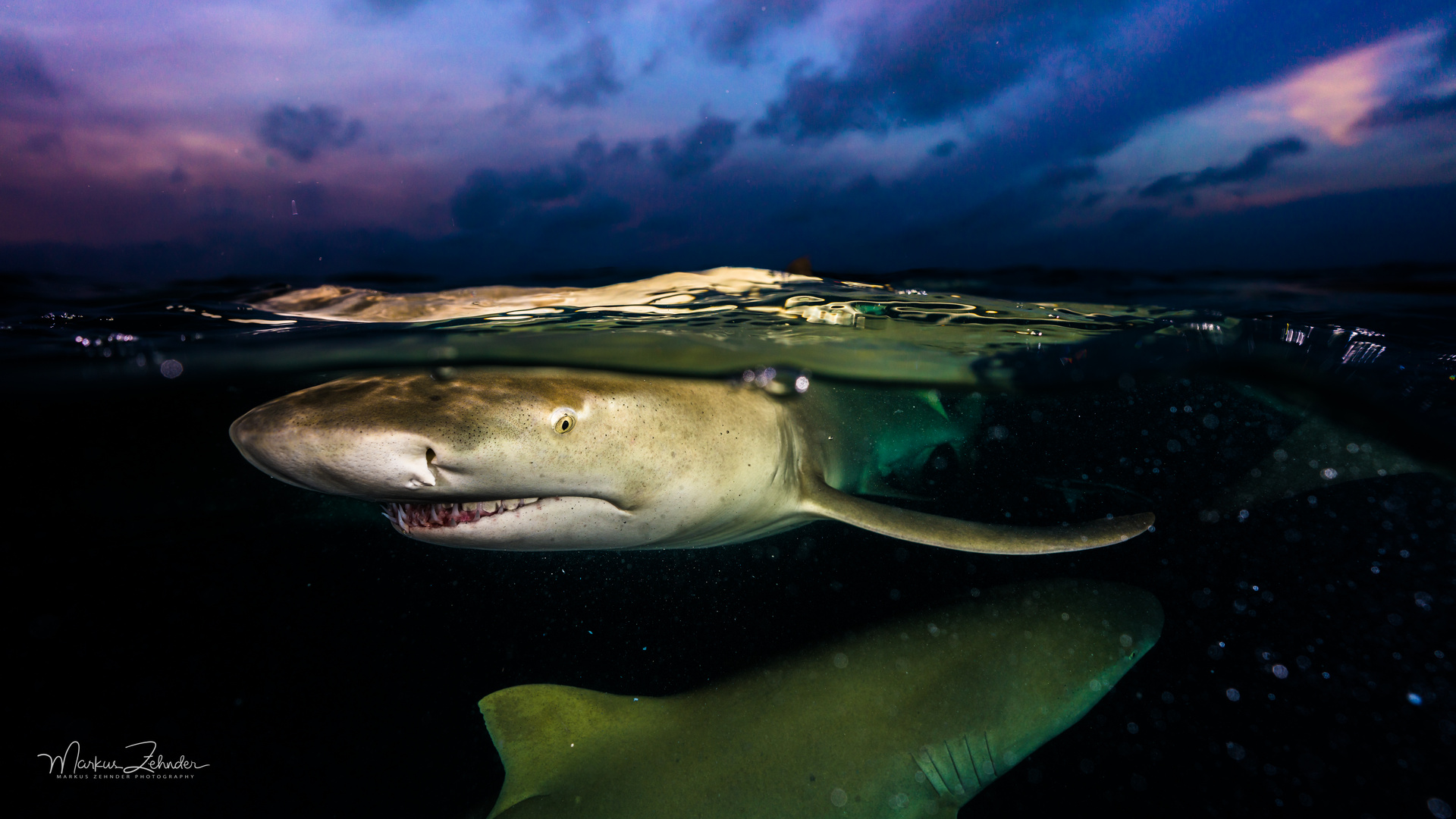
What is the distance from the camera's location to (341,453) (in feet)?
8.02

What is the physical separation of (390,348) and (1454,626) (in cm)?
1450

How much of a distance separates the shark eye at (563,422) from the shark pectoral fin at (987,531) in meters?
2.05

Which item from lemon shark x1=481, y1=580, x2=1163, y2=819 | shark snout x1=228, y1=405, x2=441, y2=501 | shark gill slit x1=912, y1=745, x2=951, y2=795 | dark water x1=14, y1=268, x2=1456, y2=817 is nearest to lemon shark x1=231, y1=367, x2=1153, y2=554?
shark snout x1=228, y1=405, x2=441, y2=501

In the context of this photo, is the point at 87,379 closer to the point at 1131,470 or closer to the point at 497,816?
the point at 497,816

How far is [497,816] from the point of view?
317 centimetres

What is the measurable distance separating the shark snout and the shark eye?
23.4 inches

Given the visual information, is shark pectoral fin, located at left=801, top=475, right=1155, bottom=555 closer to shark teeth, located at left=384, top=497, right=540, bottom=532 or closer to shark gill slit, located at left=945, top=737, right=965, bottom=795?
shark gill slit, located at left=945, top=737, right=965, bottom=795

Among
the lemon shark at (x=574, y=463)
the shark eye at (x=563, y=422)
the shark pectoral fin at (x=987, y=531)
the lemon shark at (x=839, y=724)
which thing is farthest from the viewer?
the shark pectoral fin at (x=987, y=531)

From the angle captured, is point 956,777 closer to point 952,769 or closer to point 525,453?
point 952,769

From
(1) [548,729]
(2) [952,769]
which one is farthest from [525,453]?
(2) [952,769]

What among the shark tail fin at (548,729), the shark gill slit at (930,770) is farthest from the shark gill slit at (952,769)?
the shark tail fin at (548,729)

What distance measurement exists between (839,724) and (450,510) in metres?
2.63

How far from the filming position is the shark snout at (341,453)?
2449 millimetres

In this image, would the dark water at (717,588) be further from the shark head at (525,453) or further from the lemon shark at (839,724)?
the shark head at (525,453)
